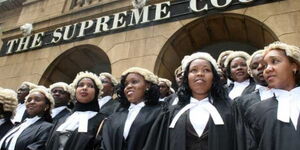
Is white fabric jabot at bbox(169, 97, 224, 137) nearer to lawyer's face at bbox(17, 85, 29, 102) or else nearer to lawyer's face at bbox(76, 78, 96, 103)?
lawyer's face at bbox(76, 78, 96, 103)

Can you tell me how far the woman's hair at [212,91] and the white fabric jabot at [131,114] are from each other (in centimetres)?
55

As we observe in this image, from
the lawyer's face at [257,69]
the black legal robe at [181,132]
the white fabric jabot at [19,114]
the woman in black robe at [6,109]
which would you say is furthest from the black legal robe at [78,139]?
the white fabric jabot at [19,114]

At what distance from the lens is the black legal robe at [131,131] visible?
11.0 feet

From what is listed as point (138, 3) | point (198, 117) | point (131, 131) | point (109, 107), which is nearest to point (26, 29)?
point (138, 3)

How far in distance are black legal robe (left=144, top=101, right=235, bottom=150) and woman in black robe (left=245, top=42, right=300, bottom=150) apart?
0.59 feet

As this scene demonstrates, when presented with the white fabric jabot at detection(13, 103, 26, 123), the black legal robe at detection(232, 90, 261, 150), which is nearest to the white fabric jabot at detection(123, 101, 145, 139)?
the black legal robe at detection(232, 90, 261, 150)

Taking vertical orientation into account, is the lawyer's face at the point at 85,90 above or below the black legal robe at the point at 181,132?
above

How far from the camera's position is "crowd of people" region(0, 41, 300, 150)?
279cm

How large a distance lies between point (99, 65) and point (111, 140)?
7148 millimetres

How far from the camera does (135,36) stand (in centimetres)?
Result: 851

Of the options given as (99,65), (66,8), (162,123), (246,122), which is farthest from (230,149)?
(66,8)

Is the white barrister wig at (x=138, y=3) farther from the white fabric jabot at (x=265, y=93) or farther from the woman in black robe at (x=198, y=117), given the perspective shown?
the white fabric jabot at (x=265, y=93)

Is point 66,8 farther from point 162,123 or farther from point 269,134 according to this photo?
point 269,134

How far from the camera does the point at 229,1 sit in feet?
24.8
